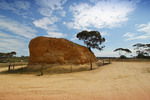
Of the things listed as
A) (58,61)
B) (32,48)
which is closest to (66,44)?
(58,61)

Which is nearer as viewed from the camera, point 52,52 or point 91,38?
point 52,52

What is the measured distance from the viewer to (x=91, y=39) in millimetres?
24781

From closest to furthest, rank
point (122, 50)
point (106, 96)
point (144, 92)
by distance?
point (106, 96), point (144, 92), point (122, 50)

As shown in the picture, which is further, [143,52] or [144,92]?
[143,52]

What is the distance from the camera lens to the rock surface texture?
13.9 metres

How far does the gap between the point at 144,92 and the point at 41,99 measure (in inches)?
213

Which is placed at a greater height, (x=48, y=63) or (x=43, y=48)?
(x=43, y=48)

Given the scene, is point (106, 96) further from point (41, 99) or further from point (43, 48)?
point (43, 48)

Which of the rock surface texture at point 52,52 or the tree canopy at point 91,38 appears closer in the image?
the rock surface texture at point 52,52

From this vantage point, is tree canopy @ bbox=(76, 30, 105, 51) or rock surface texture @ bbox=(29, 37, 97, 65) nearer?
→ rock surface texture @ bbox=(29, 37, 97, 65)

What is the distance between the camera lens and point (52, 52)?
14.6 meters

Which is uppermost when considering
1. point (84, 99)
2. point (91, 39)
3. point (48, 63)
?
point (91, 39)

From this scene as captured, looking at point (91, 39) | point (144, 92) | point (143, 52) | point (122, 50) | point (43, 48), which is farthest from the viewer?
point (122, 50)

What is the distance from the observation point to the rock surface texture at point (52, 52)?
1394 cm
